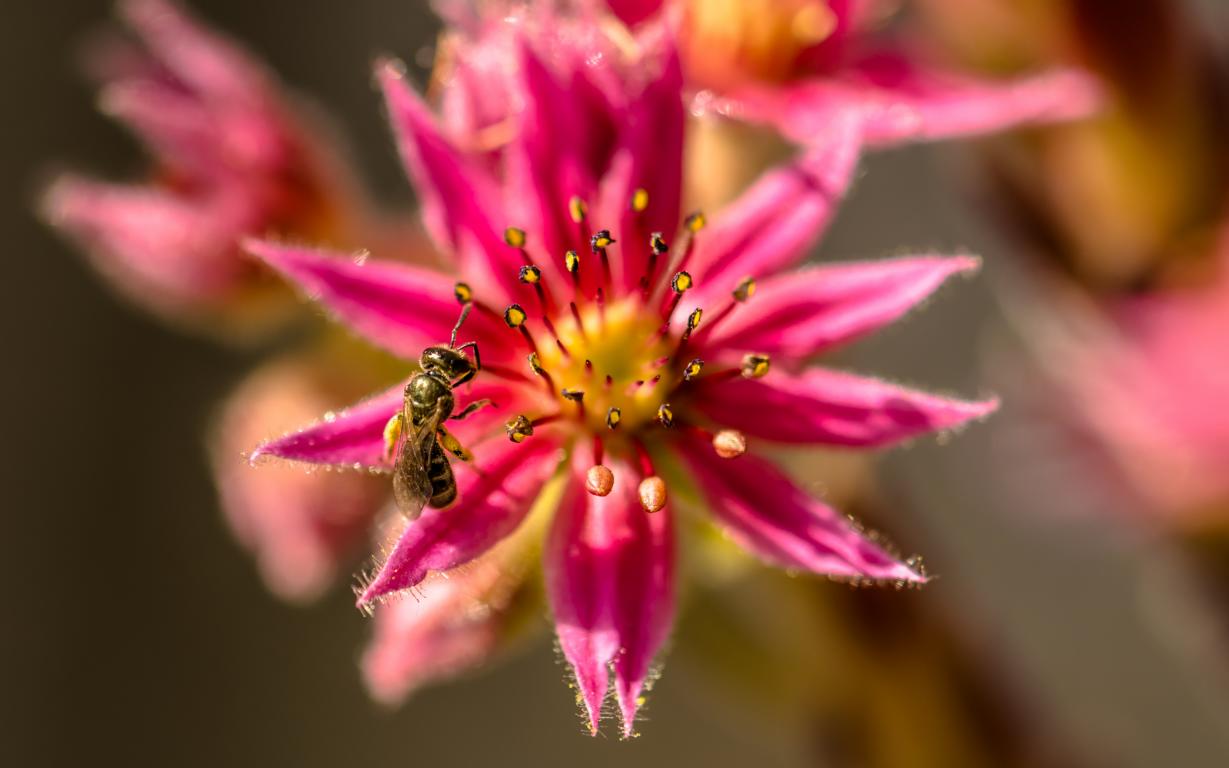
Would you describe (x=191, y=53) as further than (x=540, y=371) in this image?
Yes

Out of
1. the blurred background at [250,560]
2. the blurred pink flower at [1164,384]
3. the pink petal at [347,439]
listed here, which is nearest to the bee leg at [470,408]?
the pink petal at [347,439]

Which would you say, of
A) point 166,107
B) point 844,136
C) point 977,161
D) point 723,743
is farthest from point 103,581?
point 844,136

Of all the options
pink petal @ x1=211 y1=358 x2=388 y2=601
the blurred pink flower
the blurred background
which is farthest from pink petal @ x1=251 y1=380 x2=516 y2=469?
the blurred background

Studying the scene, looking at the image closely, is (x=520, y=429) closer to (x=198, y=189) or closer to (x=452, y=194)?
(x=452, y=194)

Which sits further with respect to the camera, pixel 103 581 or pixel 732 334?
pixel 103 581

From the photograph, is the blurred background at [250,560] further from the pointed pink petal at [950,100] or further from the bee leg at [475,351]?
the bee leg at [475,351]

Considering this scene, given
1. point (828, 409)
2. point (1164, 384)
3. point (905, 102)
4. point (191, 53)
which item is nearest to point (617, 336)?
point (828, 409)

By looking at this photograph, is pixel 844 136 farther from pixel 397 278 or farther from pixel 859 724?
pixel 859 724
